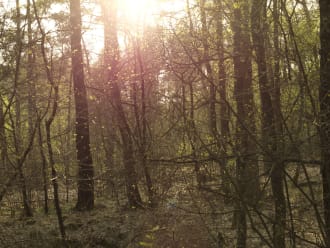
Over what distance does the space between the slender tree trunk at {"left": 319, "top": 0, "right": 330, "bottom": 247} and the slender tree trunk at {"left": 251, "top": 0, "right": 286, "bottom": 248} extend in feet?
1.20

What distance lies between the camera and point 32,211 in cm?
1120

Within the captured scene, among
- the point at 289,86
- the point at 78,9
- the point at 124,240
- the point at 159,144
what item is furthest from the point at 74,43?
the point at 289,86

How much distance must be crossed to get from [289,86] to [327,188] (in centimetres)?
99

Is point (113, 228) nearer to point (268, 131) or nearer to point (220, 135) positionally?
point (220, 135)

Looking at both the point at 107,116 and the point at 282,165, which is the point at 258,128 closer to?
the point at 282,165

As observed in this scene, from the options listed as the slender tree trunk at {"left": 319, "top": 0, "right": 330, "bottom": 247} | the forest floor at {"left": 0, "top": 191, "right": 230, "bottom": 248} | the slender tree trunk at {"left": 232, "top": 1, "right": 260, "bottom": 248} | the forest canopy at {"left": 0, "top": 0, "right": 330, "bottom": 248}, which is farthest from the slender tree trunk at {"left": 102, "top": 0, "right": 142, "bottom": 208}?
the slender tree trunk at {"left": 319, "top": 0, "right": 330, "bottom": 247}

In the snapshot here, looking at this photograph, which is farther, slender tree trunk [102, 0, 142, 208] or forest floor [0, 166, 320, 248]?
slender tree trunk [102, 0, 142, 208]

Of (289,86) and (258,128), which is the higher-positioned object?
(289,86)

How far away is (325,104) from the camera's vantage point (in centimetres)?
329

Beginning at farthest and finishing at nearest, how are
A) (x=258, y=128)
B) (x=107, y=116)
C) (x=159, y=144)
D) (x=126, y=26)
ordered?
(x=107, y=116), (x=126, y=26), (x=159, y=144), (x=258, y=128)

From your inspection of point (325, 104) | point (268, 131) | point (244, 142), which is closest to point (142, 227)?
point (244, 142)

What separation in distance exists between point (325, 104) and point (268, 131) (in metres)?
0.63

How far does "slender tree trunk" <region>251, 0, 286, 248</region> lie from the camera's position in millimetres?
3549

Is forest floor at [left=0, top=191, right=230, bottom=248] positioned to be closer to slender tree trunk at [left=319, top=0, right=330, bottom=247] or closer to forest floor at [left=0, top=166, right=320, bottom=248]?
forest floor at [left=0, top=166, right=320, bottom=248]
